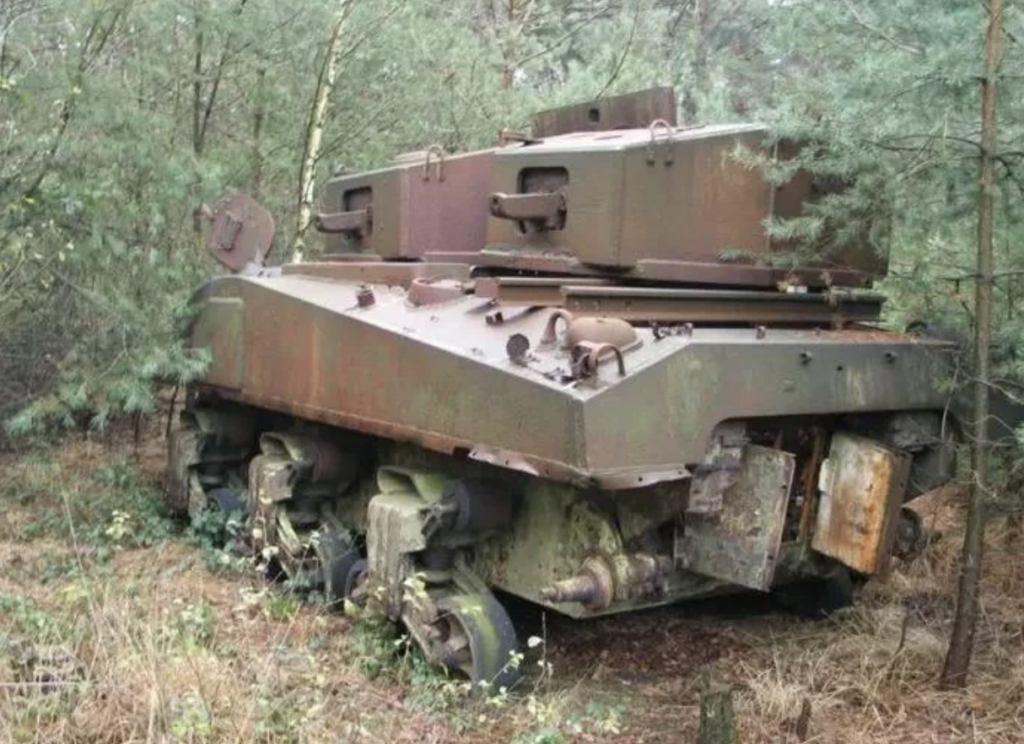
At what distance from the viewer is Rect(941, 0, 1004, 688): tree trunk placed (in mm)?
5031

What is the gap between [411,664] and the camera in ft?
19.4

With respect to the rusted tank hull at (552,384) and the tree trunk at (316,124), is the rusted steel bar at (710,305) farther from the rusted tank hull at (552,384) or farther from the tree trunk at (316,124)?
the tree trunk at (316,124)

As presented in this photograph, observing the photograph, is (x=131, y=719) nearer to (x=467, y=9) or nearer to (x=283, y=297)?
(x=283, y=297)

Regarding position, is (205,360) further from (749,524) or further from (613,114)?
(749,524)

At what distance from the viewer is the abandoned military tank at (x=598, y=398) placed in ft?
16.6

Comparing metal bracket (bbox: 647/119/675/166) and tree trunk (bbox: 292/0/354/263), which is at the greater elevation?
tree trunk (bbox: 292/0/354/263)

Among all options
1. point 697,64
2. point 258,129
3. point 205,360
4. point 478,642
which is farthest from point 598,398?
point 697,64

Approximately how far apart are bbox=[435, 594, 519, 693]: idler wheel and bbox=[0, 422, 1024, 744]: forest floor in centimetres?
12

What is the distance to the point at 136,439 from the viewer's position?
10648 mm

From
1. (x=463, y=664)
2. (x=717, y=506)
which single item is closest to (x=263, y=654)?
(x=463, y=664)

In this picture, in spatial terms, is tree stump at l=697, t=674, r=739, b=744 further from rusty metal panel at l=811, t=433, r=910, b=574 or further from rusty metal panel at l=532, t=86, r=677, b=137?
rusty metal panel at l=532, t=86, r=677, b=137

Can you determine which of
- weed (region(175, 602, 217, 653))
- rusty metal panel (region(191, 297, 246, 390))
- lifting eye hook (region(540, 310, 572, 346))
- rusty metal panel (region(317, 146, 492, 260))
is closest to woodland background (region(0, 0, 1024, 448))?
rusty metal panel (region(191, 297, 246, 390))

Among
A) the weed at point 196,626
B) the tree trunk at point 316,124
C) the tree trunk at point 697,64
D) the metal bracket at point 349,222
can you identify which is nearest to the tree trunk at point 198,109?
the tree trunk at point 316,124

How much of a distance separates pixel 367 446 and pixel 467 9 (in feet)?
31.9
